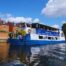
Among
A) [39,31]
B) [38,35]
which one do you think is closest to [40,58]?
[38,35]

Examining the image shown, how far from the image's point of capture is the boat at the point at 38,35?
54.1 m

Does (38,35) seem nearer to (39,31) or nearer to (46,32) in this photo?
(39,31)

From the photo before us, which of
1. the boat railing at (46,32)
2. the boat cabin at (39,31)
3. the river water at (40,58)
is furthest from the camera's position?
the boat railing at (46,32)

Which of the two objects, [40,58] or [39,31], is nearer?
[40,58]

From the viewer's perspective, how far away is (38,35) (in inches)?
2331

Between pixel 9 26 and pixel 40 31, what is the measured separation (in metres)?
14.0

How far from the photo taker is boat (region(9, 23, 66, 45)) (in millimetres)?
54125

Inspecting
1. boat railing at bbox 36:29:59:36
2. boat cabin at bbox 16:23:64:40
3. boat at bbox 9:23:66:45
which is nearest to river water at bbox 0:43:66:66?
boat at bbox 9:23:66:45

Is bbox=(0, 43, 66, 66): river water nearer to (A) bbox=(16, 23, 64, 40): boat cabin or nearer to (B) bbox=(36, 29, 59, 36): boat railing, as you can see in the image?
(A) bbox=(16, 23, 64, 40): boat cabin

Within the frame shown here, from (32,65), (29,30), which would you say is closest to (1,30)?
(29,30)

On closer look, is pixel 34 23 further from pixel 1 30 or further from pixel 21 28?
pixel 1 30

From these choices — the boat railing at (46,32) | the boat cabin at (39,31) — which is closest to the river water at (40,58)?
the boat cabin at (39,31)

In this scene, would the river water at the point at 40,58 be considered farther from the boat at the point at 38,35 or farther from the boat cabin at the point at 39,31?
the boat cabin at the point at 39,31

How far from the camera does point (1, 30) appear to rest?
2623 inches
